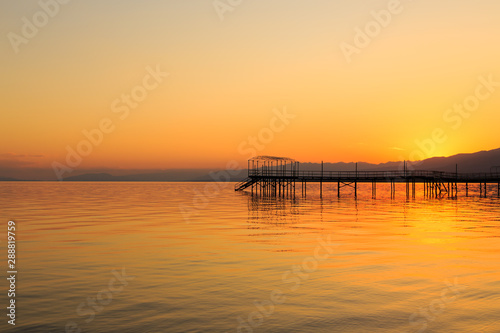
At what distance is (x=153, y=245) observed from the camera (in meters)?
21.2

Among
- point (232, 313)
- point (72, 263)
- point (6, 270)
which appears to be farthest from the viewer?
point (72, 263)

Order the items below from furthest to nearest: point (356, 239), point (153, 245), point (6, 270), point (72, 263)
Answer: point (356, 239)
point (153, 245)
point (72, 263)
point (6, 270)

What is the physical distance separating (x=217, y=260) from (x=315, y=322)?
7648 mm

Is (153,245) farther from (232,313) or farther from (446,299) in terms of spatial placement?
(446,299)

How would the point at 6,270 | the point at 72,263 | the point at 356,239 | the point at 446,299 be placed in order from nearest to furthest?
the point at 446,299 → the point at 6,270 → the point at 72,263 → the point at 356,239

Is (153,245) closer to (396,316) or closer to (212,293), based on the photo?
(212,293)

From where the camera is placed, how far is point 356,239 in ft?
76.8

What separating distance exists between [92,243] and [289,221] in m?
15.9

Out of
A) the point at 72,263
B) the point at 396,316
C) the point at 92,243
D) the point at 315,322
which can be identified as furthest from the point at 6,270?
the point at 396,316

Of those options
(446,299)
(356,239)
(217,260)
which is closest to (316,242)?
(356,239)

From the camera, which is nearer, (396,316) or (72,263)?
(396,316)

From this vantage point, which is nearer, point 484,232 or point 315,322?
point 315,322

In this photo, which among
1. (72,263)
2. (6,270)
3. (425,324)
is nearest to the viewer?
(425,324)

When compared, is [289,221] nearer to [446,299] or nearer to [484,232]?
[484,232]
